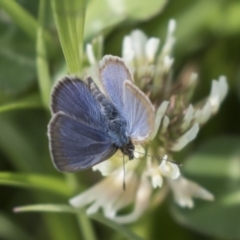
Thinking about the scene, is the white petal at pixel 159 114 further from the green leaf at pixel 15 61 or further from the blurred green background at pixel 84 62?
the green leaf at pixel 15 61

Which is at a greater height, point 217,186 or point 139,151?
point 139,151

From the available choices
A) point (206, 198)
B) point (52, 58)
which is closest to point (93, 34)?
point (52, 58)

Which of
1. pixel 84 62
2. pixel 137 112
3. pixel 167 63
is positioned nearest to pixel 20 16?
pixel 84 62

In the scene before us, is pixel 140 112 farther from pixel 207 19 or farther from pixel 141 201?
pixel 207 19

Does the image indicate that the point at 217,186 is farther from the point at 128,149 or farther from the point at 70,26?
the point at 70,26

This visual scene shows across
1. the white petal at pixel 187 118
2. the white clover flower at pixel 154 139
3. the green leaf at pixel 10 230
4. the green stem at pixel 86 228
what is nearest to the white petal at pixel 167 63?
the white clover flower at pixel 154 139
